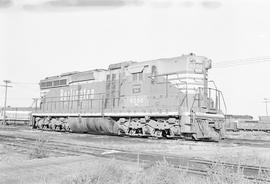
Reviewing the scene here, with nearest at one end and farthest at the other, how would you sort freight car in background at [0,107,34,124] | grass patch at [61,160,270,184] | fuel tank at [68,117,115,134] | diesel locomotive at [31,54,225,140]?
1. grass patch at [61,160,270,184]
2. diesel locomotive at [31,54,225,140]
3. fuel tank at [68,117,115,134]
4. freight car in background at [0,107,34,124]

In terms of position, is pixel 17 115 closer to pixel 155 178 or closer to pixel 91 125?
pixel 91 125

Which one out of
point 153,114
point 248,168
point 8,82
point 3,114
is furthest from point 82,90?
point 8,82

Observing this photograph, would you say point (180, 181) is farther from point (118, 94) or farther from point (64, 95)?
point (64, 95)

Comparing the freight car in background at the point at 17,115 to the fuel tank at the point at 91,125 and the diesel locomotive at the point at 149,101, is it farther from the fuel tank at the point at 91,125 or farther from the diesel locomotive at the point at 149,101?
the fuel tank at the point at 91,125

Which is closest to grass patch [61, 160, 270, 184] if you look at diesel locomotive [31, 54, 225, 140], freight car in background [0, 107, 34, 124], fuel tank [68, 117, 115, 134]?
diesel locomotive [31, 54, 225, 140]

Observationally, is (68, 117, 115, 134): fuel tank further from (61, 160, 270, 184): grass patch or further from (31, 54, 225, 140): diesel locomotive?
(61, 160, 270, 184): grass patch

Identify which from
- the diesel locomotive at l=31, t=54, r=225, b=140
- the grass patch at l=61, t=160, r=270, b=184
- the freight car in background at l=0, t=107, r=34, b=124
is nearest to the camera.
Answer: the grass patch at l=61, t=160, r=270, b=184

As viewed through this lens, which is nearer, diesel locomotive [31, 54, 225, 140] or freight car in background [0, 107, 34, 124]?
diesel locomotive [31, 54, 225, 140]

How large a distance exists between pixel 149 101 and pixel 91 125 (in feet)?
15.2

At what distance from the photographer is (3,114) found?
39.7 m

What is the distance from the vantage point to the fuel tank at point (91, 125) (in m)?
16.8

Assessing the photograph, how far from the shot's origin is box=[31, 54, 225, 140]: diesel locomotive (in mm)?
13656

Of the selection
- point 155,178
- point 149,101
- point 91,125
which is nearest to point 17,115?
point 91,125

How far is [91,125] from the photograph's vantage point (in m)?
17.9
